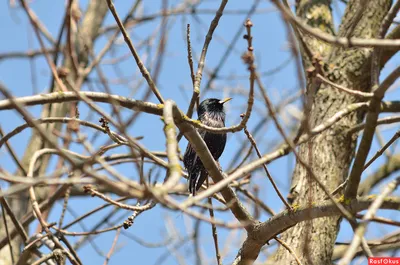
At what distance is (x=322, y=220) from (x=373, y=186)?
163 cm

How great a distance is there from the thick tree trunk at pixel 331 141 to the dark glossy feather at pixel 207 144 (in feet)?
2.69

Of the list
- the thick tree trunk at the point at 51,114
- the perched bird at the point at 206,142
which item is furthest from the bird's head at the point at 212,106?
the thick tree trunk at the point at 51,114

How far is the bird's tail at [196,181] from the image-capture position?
478 cm

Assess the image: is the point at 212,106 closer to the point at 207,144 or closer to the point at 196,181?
the point at 207,144

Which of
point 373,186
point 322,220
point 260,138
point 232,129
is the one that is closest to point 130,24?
point 260,138

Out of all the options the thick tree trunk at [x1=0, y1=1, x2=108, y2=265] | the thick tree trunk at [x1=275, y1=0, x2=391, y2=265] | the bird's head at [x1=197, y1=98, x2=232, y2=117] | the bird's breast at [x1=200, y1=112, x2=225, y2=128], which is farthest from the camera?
the bird's head at [x1=197, y1=98, x2=232, y2=117]

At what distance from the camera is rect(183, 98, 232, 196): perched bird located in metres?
4.84

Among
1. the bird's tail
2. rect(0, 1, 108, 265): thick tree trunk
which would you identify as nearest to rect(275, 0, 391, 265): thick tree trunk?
the bird's tail

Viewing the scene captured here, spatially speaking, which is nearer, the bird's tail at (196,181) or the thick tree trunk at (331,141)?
the thick tree trunk at (331,141)

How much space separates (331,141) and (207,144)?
1344 mm

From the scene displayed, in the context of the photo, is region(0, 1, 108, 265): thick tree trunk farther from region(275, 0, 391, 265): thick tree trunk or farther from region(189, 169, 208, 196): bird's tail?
region(275, 0, 391, 265): thick tree trunk

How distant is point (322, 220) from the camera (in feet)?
13.4

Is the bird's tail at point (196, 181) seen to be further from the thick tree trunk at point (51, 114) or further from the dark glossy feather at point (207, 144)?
the thick tree trunk at point (51, 114)

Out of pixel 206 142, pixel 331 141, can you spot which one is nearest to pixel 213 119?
pixel 206 142
